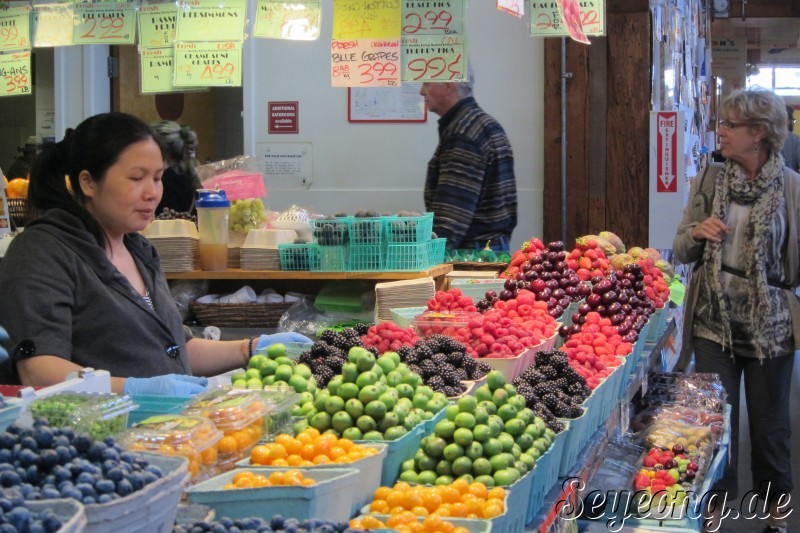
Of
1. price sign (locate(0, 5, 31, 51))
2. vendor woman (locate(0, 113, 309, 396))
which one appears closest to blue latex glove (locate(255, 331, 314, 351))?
vendor woman (locate(0, 113, 309, 396))

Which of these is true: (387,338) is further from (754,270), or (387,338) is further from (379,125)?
(379,125)

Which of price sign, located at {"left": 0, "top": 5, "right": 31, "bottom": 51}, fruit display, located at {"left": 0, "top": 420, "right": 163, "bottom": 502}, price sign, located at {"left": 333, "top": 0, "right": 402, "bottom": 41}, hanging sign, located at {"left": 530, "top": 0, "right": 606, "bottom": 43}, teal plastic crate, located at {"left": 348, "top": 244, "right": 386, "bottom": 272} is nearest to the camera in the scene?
fruit display, located at {"left": 0, "top": 420, "right": 163, "bottom": 502}

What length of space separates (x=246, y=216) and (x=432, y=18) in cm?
136

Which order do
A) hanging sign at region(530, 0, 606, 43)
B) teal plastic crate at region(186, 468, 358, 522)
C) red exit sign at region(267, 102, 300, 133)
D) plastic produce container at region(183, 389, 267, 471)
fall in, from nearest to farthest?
teal plastic crate at region(186, 468, 358, 522)
plastic produce container at region(183, 389, 267, 471)
hanging sign at region(530, 0, 606, 43)
red exit sign at region(267, 102, 300, 133)

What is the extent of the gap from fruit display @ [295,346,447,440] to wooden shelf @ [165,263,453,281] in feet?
7.10

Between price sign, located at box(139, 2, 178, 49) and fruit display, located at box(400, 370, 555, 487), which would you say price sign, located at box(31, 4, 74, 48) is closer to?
price sign, located at box(139, 2, 178, 49)

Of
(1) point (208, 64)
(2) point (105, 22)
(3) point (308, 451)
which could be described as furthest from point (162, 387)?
(2) point (105, 22)

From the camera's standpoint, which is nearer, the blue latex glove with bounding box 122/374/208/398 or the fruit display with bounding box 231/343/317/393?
the fruit display with bounding box 231/343/317/393

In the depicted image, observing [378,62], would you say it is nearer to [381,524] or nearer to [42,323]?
[42,323]

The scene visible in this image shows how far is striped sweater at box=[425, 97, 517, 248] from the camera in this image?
211 inches

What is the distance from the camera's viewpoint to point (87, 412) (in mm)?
1840

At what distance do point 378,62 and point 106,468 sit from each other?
3380mm

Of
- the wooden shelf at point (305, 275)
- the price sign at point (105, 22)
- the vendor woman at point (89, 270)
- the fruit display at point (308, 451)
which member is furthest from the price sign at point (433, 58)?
the fruit display at point (308, 451)

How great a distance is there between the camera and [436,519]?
1.80m
